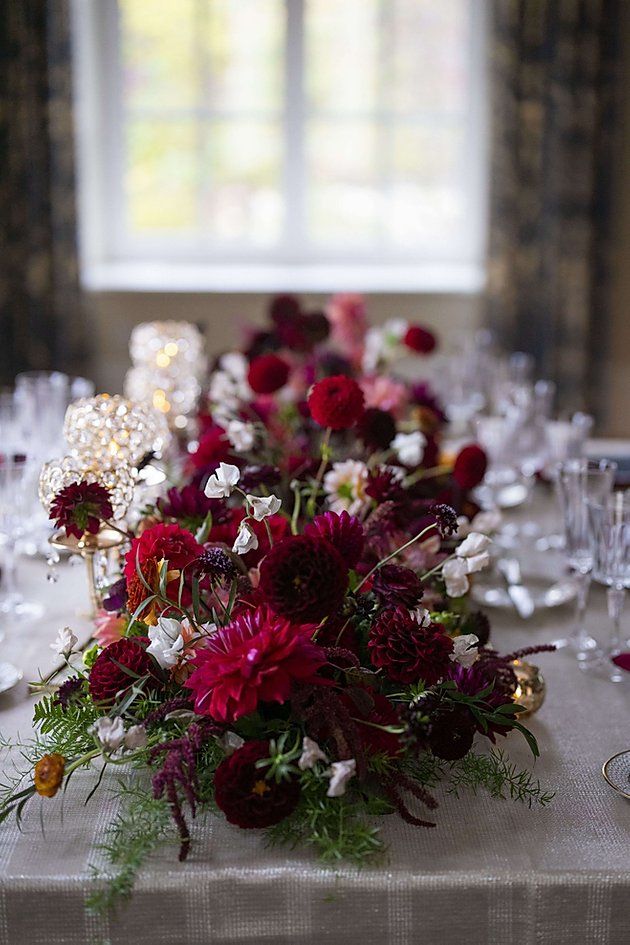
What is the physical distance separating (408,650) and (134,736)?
243mm

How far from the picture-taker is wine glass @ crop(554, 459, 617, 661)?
1.37 m

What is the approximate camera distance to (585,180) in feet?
13.2

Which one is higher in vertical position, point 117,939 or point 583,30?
point 583,30

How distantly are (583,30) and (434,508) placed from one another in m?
3.41

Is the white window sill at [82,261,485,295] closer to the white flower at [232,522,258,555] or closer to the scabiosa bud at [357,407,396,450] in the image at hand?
the scabiosa bud at [357,407,396,450]

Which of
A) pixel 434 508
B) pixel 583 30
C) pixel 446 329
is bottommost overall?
pixel 446 329

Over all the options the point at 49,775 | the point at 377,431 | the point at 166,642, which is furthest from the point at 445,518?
the point at 377,431

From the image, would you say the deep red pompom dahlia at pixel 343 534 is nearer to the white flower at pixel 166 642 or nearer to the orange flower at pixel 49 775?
the white flower at pixel 166 642

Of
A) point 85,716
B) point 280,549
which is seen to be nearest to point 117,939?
point 85,716

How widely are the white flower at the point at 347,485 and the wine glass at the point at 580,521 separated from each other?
0.28 m

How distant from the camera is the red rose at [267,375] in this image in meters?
1.78

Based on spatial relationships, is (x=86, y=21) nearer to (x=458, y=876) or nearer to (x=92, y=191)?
(x=92, y=191)

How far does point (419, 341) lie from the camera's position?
230 centimetres

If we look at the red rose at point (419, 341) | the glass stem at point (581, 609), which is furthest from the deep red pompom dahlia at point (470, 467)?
the red rose at point (419, 341)
